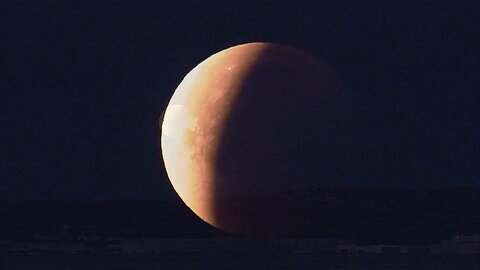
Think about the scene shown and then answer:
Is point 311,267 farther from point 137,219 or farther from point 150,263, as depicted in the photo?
point 137,219

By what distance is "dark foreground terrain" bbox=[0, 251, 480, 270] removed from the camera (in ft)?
177

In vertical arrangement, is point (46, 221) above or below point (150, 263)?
above

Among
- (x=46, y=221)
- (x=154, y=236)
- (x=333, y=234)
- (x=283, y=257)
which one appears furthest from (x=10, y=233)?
(x=283, y=257)

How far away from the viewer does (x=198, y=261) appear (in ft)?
195

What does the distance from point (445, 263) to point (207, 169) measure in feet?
36.2

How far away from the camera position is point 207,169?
195 ft

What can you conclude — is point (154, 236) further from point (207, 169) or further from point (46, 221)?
point (207, 169)

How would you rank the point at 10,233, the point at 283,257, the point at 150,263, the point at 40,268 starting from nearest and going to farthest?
the point at 40,268, the point at 150,263, the point at 283,257, the point at 10,233

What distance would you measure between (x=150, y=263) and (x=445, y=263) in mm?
12468

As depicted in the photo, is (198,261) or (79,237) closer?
(198,261)

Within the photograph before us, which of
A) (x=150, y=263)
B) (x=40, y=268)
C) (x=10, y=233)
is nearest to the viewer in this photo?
(x=40, y=268)

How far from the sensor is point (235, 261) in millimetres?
59750

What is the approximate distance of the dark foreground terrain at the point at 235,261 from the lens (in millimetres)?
54072

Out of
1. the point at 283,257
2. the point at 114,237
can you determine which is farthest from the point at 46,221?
the point at 283,257
